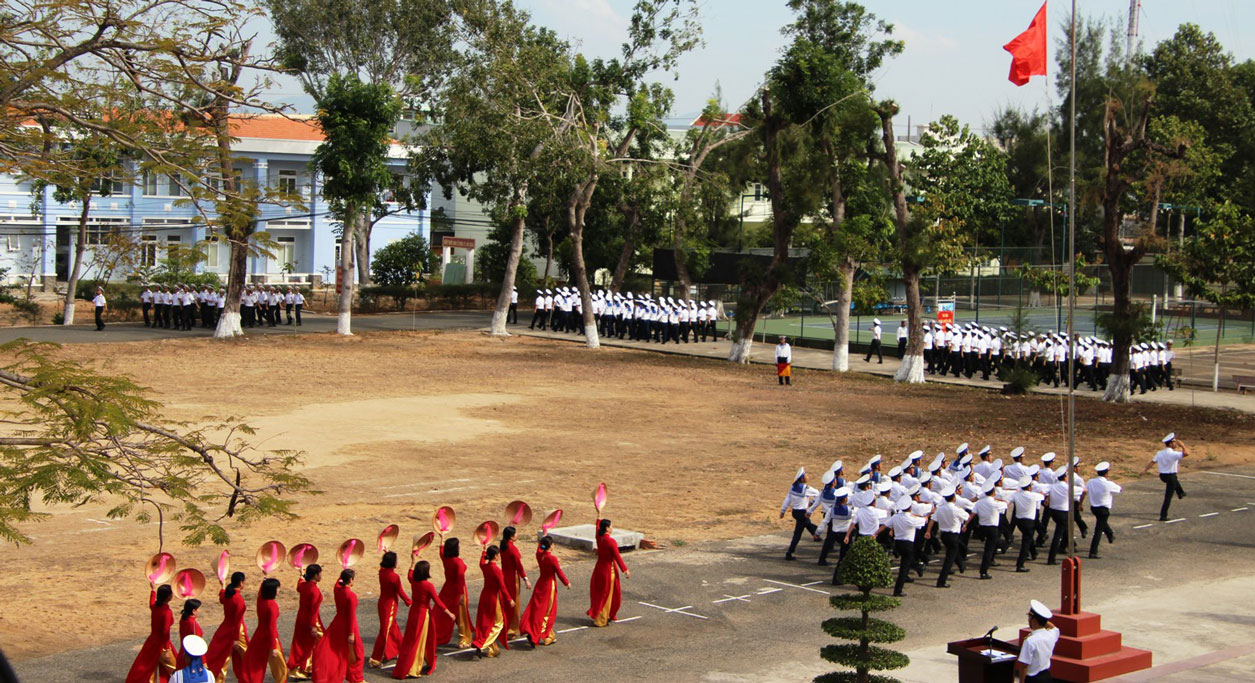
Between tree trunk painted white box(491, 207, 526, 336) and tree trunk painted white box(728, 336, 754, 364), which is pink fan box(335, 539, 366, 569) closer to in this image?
tree trunk painted white box(728, 336, 754, 364)

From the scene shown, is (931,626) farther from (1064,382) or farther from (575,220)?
(575,220)

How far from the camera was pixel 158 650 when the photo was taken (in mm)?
10023

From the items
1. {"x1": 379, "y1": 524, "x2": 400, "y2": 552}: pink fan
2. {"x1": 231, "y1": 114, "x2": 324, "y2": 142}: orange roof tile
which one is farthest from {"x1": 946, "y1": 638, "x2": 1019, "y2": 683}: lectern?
{"x1": 231, "y1": 114, "x2": 324, "y2": 142}: orange roof tile

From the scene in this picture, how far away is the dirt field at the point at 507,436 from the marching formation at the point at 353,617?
7.01 ft

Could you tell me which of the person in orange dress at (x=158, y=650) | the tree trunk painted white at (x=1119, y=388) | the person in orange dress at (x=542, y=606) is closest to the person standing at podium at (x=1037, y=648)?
the person in orange dress at (x=542, y=606)

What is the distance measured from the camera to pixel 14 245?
5234 cm

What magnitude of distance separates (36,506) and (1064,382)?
91.8 feet

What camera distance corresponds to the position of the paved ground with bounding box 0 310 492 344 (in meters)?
39.1

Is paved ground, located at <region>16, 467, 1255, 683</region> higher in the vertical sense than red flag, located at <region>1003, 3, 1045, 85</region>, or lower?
lower

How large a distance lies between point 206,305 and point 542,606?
3537 cm

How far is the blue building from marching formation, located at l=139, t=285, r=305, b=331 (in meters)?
1.73

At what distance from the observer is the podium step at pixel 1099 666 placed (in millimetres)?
11078

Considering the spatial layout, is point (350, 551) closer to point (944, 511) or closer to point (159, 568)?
point (159, 568)

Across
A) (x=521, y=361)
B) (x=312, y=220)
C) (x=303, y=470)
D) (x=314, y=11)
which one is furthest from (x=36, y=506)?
(x=312, y=220)
